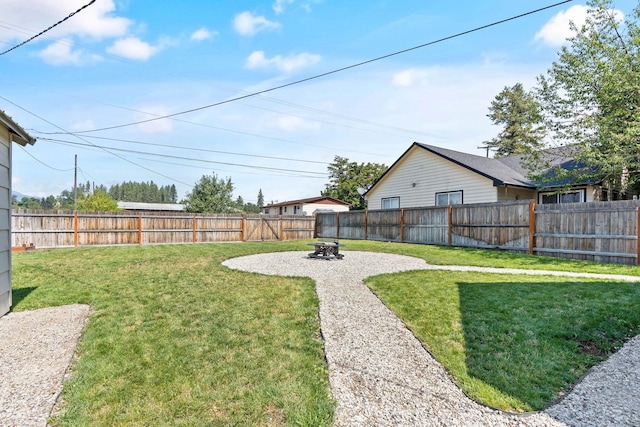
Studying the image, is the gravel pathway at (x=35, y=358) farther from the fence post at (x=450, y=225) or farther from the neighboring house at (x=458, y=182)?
the neighboring house at (x=458, y=182)

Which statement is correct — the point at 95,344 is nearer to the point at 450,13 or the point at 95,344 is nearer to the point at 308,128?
the point at 450,13

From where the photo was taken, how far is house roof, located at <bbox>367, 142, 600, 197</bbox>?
13.8 metres

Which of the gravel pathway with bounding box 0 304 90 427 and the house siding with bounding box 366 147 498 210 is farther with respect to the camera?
the house siding with bounding box 366 147 498 210

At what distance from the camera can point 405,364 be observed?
3.21 meters

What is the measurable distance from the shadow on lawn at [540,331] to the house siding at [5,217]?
612 cm

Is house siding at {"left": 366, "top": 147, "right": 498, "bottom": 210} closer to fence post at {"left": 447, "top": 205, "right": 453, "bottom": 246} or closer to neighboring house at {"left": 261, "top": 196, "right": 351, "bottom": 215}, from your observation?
fence post at {"left": 447, "top": 205, "right": 453, "bottom": 246}

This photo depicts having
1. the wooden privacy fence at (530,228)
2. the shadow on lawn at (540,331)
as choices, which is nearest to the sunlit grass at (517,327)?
the shadow on lawn at (540,331)

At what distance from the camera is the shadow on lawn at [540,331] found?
2932 mm

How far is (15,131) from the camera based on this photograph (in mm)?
4918

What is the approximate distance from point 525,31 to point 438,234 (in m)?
7.72

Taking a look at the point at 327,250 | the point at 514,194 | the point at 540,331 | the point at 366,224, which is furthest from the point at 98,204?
the point at 540,331

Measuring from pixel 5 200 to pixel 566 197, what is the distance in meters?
17.5

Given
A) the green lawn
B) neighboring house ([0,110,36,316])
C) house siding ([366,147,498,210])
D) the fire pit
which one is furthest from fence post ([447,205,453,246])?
neighboring house ([0,110,36,316])

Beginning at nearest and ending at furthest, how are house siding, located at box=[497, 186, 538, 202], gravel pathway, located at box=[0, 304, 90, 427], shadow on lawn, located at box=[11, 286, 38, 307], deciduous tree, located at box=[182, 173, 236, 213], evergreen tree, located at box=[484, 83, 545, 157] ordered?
gravel pathway, located at box=[0, 304, 90, 427] → shadow on lawn, located at box=[11, 286, 38, 307] → house siding, located at box=[497, 186, 538, 202] → deciduous tree, located at box=[182, 173, 236, 213] → evergreen tree, located at box=[484, 83, 545, 157]
